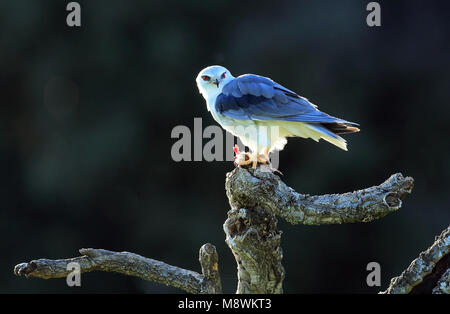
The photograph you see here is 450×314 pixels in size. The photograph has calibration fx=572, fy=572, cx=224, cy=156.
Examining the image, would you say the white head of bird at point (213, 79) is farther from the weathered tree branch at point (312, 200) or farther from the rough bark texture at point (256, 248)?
the rough bark texture at point (256, 248)

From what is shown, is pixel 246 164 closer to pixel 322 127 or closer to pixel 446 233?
pixel 322 127

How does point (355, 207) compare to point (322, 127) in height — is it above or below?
below

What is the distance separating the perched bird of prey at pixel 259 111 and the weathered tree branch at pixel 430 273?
1089 millimetres

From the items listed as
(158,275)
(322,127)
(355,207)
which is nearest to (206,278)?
(158,275)

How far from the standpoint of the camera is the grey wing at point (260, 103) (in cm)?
363

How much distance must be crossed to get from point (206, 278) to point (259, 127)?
3.71ft

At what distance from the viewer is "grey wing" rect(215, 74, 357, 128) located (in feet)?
11.9

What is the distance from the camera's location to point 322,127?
11.4 ft

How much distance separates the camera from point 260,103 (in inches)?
145

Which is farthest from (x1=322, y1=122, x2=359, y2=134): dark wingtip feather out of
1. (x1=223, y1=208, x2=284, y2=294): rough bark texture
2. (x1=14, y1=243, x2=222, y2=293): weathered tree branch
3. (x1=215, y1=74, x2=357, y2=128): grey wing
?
(x1=14, y1=243, x2=222, y2=293): weathered tree branch

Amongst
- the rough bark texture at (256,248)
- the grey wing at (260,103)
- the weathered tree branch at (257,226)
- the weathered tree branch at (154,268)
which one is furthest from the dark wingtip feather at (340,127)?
the weathered tree branch at (154,268)

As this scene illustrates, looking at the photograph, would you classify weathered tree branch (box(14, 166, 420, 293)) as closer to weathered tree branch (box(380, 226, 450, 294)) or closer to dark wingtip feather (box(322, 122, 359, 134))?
weathered tree branch (box(380, 226, 450, 294))

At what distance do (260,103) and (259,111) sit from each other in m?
0.05

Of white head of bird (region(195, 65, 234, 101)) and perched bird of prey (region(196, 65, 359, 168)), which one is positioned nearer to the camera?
perched bird of prey (region(196, 65, 359, 168))
